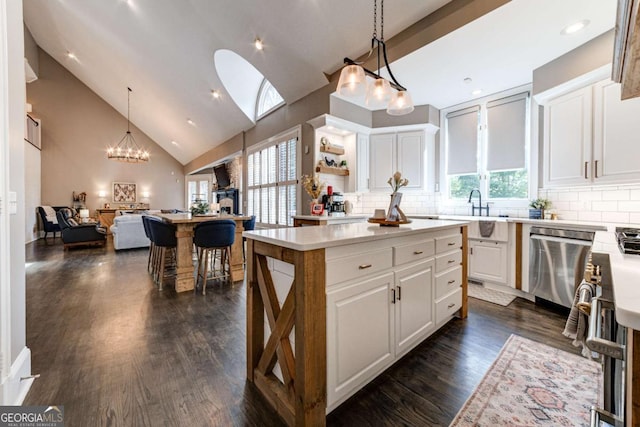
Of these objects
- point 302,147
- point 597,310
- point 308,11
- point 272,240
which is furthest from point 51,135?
point 597,310

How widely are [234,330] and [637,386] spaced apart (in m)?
2.52

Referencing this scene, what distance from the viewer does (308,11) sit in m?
3.30

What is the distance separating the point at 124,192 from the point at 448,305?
12.9 meters

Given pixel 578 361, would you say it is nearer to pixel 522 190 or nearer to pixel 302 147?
pixel 522 190

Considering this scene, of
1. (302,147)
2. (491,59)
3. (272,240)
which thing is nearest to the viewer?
(272,240)

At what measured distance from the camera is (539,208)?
3.40 m

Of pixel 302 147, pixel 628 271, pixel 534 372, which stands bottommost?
pixel 534 372

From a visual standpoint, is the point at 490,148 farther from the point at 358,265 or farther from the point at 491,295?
the point at 358,265

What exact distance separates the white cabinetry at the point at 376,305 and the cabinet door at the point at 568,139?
6.30ft

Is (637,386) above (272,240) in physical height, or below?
below

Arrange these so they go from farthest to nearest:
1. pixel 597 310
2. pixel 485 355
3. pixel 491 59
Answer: pixel 491 59 < pixel 485 355 < pixel 597 310

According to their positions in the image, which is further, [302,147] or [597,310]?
[302,147]

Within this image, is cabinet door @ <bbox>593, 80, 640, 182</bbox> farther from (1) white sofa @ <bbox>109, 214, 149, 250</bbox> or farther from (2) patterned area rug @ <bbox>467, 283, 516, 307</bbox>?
(1) white sofa @ <bbox>109, 214, 149, 250</bbox>

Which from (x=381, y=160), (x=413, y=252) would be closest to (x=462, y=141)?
(x=381, y=160)
